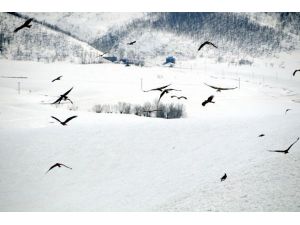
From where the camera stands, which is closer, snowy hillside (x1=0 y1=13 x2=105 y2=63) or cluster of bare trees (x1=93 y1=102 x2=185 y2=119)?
cluster of bare trees (x1=93 y1=102 x2=185 y2=119)

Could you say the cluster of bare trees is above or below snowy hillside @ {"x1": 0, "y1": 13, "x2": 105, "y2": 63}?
below

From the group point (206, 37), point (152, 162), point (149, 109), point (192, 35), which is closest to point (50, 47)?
point (192, 35)

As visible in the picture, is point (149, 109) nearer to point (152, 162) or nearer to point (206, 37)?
point (152, 162)

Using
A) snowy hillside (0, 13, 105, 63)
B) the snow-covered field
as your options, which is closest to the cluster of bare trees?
the snow-covered field

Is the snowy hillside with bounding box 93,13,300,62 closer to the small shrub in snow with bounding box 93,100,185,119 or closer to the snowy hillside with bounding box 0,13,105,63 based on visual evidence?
the snowy hillside with bounding box 0,13,105,63

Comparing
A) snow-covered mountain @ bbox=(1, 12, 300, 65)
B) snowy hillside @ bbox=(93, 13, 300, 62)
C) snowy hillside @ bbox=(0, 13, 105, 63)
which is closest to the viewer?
snow-covered mountain @ bbox=(1, 12, 300, 65)

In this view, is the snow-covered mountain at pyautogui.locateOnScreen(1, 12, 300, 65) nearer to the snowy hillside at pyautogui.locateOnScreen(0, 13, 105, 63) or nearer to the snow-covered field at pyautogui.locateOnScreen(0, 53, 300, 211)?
the snowy hillside at pyautogui.locateOnScreen(0, 13, 105, 63)

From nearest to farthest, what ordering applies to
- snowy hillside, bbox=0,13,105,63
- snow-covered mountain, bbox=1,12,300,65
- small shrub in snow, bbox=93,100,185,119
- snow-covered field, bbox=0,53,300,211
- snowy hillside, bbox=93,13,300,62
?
snow-covered field, bbox=0,53,300,211, snow-covered mountain, bbox=1,12,300,65, small shrub in snow, bbox=93,100,185,119, snowy hillside, bbox=93,13,300,62, snowy hillside, bbox=0,13,105,63

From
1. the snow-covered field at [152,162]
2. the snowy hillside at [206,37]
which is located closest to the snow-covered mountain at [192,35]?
the snowy hillside at [206,37]

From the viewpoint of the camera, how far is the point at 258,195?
355 cm

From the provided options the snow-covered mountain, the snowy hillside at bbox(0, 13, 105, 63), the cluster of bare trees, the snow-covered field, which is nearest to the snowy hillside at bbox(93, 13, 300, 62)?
the snow-covered mountain

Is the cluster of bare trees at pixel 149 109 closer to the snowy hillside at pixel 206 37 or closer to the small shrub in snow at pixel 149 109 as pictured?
the small shrub in snow at pixel 149 109
